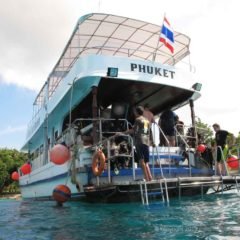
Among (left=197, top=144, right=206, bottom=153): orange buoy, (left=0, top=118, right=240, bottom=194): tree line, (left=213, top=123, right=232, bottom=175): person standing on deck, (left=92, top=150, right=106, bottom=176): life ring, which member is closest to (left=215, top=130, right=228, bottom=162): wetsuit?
(left=213, top=123, right=232, bottom=175): person standing on deck

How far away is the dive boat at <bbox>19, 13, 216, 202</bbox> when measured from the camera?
8789mm

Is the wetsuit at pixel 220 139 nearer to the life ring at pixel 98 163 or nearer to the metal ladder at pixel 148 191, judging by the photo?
the metal ladder at pixel 148 191

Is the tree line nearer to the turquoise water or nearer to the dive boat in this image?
the dive boat

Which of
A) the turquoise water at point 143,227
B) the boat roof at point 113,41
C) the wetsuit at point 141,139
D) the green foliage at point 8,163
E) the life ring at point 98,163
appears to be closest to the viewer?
the turquoise water at point 143,227

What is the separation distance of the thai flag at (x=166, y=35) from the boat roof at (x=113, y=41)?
0.74 m

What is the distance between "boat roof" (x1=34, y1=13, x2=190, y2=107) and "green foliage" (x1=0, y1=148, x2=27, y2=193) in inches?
1402

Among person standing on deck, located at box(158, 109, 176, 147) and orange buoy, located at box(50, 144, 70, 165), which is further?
person standing on deck, located at box(158, 109, 176, 147)

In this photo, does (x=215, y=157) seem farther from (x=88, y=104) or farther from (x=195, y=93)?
(x=88, y=104)

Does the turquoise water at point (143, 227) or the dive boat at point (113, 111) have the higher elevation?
the dive boat at point (113, 111)

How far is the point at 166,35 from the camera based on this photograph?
11.4 m

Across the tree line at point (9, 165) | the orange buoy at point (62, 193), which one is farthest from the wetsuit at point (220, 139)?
the tree line at point (9, 165)

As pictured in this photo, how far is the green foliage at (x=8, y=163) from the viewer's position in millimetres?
47781

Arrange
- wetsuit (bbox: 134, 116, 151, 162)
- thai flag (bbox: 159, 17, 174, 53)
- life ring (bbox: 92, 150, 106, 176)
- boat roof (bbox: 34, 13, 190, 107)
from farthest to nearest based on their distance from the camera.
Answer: boat roof (bbox: 34, 13, 190, 107) → thai flag (bbox: 159, 17, 174, 53) → life ring (bbox: 92, 150, 106, 176) → wetsuit (bbox: 134, 116, 151, 162)

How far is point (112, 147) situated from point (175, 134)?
2.94 metres
